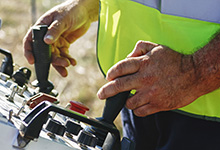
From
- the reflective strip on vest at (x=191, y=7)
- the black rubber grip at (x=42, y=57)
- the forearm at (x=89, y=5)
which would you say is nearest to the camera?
the reflective strip on vest at (x=191, y=7)

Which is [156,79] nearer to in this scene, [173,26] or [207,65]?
[207,65]

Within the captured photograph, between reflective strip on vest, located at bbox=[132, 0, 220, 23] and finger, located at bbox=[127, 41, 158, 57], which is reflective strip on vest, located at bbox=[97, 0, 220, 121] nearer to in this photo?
reflective strip on vest, located at bbox=[132, 0, 220, 23]

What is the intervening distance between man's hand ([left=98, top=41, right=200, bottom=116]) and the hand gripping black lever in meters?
0.56

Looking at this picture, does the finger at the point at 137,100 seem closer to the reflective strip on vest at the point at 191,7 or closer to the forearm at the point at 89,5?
the reflective strip on vest at the point at 191,7

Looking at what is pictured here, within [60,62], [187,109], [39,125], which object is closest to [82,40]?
[60,62]

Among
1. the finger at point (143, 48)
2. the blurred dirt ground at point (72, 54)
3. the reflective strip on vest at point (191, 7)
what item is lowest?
the blurred dirt ground at point (72, 54)

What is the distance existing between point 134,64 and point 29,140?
0.42m

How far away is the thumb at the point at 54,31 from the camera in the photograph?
2.02 m

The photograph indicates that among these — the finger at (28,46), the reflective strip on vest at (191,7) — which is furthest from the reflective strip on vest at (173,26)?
the finger at (28,46)

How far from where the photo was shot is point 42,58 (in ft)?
6.70

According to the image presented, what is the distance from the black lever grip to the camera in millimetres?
1498

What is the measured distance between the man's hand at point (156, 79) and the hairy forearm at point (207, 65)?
0.06 feet

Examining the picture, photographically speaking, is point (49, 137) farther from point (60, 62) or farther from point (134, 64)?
point (60, 62)

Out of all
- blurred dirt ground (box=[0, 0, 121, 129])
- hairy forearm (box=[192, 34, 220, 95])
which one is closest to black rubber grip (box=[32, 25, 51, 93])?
Answer: hairy forearm (box=[192, 34, 220, 95])
